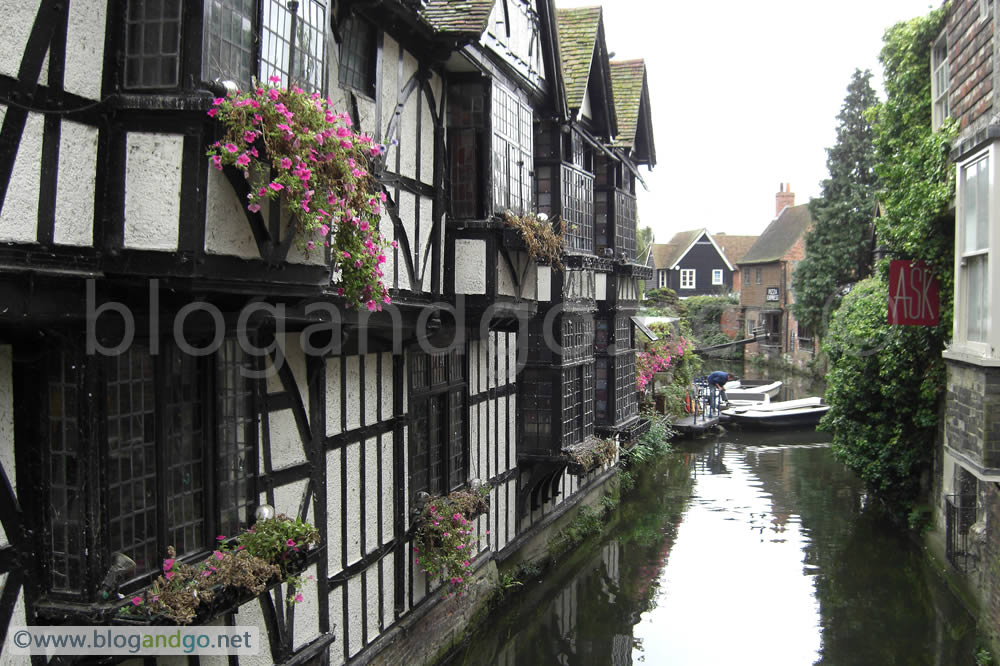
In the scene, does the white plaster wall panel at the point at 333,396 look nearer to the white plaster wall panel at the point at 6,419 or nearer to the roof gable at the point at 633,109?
the white plaster wall panel at the point at 6,419

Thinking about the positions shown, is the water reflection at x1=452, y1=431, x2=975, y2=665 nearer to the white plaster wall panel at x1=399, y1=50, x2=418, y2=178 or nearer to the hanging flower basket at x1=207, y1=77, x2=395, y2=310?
the white plaster wall panel at x1=399, y1=50, x2=418, y2=178

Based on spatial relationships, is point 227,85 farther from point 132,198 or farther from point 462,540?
point 462,540

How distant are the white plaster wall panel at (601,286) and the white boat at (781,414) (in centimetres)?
1617

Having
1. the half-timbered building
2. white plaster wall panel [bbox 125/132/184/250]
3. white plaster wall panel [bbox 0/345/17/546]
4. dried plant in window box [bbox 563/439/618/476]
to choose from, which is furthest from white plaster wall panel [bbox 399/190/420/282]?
dried plant in window box [bbox 563/439/618/476]

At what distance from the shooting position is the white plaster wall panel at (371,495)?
29.6 ft

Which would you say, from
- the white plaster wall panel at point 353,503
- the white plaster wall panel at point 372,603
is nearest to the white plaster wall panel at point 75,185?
the white plaster wall panel at point 353,503

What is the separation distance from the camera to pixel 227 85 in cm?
535

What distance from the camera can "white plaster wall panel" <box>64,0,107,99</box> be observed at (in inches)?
199

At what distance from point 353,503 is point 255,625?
6.62ft

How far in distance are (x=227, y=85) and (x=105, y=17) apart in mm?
875

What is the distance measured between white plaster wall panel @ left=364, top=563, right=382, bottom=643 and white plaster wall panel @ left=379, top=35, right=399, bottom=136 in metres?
4.53

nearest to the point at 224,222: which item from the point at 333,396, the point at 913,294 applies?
the point at 333,396

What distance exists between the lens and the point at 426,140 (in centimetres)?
996

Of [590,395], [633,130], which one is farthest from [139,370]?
[633,130]
